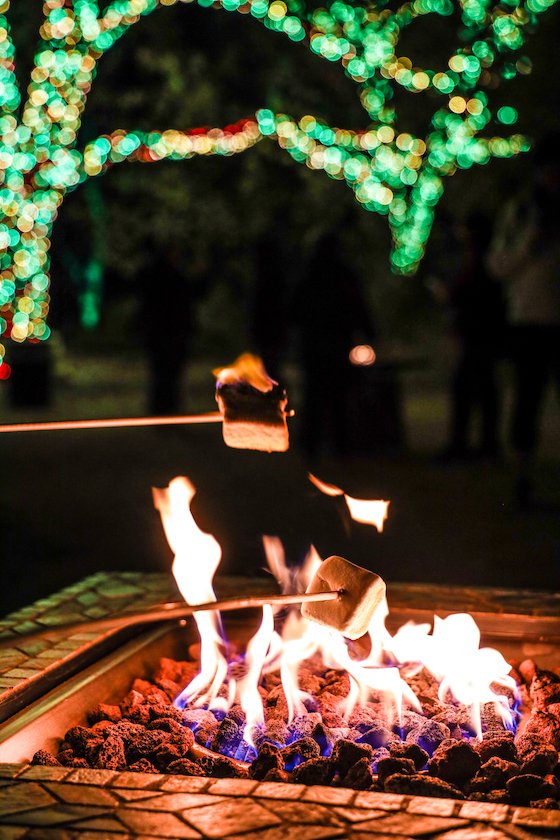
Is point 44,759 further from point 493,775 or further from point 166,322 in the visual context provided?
point 166,322

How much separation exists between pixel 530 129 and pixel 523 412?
897 cm

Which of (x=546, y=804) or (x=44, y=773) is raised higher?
(x=44, y=773)

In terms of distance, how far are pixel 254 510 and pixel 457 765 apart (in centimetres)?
579

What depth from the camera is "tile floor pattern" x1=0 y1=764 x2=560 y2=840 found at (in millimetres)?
2680

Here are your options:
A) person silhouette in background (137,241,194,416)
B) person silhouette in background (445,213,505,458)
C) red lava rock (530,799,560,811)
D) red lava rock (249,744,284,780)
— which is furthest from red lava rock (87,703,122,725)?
person silhouette in background (137,241,194,416)

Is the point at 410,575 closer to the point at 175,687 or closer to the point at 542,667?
the point at 542,667

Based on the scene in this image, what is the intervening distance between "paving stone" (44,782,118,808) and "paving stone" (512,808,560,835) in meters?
1.03

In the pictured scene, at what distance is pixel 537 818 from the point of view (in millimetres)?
2752

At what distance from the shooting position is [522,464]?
8500mm

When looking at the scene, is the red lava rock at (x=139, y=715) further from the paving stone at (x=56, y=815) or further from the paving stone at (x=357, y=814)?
the paving stone at (x=357, y=814)

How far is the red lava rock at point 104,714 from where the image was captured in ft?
12.5

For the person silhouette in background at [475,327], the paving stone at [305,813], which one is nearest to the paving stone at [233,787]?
the paving stone at [305,813]

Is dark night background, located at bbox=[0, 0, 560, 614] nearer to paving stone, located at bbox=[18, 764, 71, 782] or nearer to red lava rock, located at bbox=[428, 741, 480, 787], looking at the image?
paving stone, located at bbox=[18, 764, 71, 782]

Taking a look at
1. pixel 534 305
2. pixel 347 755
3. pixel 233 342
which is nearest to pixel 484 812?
pixel 347 755
